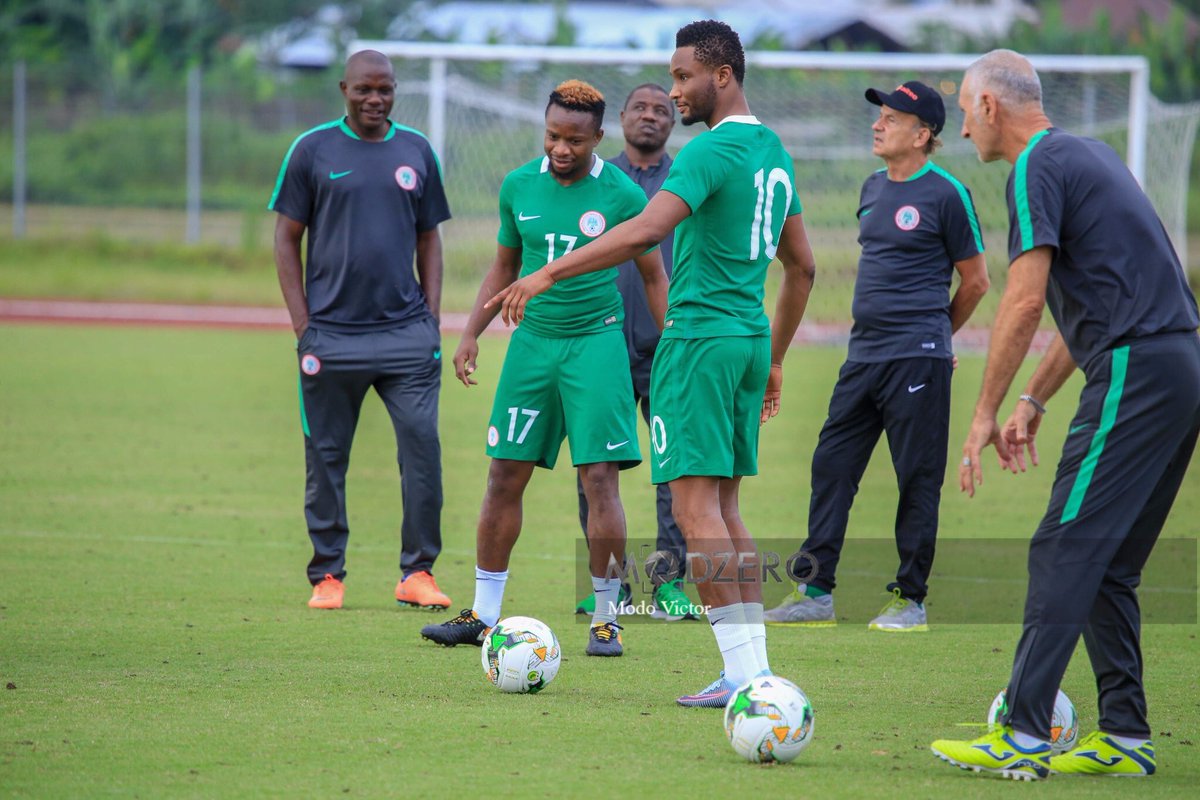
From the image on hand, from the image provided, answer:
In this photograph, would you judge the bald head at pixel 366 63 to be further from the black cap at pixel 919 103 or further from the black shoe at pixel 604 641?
the black shoe at pixel 604 641

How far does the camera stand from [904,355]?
24.9 ft

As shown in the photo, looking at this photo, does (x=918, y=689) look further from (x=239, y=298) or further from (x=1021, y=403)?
(x=239, y=298)

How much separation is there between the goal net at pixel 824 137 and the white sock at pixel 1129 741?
1710 centimetres

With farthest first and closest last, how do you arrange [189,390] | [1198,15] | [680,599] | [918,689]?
[1198,15]
[189,390]
[680,599]
[918,689]

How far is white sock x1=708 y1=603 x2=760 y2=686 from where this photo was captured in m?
5.54

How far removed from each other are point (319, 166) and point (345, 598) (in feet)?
7.25

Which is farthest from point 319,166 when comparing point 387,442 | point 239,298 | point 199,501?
point 239,298

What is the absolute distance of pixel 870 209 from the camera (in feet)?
25.7

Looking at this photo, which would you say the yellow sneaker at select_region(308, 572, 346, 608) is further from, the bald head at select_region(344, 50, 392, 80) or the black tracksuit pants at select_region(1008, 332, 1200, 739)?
the black tracksuit pants at select_region(1008, 332, 1200, 739)

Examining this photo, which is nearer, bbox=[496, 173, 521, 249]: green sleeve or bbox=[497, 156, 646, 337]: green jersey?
bbox=[497, 156, 646, 337]: green jersey

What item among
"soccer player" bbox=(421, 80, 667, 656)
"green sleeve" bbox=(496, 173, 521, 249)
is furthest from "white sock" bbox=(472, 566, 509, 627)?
"green sleeve" bbox=(496, 173, 521, 249)

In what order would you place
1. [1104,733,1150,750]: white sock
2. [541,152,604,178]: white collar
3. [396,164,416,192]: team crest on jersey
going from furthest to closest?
[396,164,416,192]: team crest on jersey → [541,152,604,178]: white collar → [1104,733,1150,750]: white sock

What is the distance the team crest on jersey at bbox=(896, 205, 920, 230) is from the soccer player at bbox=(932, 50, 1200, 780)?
8.61 feet

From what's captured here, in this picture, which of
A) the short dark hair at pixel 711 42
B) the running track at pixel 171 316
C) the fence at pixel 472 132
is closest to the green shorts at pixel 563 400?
the short dark hair at pixel 711 42
